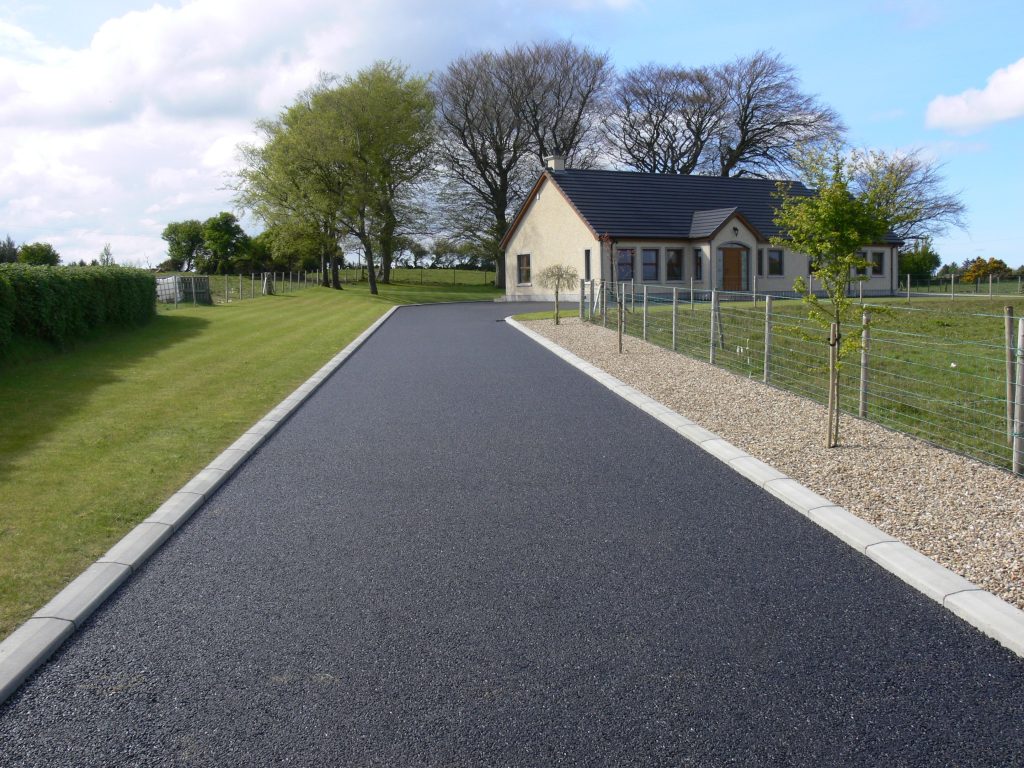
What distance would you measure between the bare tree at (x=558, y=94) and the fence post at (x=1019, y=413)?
46.4 m

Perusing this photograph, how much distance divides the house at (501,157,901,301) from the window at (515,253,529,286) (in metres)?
1.18

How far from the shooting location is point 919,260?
4953cm

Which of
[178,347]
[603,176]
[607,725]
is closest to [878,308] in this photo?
[607,725]

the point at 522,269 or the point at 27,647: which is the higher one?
the point at 522,269

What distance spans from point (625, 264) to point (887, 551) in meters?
31.7

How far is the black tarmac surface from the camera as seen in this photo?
3.11m

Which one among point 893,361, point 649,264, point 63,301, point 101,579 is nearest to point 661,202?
point 649,264

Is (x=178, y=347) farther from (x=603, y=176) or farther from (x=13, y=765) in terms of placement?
(x=603, y=176)

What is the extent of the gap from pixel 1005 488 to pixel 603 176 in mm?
34307

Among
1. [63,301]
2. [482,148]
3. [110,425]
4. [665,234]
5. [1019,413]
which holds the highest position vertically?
[482,148]

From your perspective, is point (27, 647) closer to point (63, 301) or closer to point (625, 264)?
point (63, 301)

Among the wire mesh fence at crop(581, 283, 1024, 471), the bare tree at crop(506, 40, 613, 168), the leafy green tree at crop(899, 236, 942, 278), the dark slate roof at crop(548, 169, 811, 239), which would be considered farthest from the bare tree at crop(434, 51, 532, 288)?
the wire mesh fence at crop(581, 283, 1024, 471)

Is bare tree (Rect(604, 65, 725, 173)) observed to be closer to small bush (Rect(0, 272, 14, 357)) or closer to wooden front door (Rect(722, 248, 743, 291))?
wooden front door (Rect(722, 248, 743, 291))

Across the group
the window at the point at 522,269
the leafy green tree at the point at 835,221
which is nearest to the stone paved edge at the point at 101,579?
the leafy green tree at the point at 835,221
